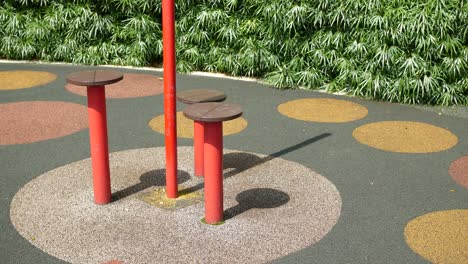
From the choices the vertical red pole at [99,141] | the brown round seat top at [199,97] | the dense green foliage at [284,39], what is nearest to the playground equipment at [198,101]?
the brown round seat top at [199,97]

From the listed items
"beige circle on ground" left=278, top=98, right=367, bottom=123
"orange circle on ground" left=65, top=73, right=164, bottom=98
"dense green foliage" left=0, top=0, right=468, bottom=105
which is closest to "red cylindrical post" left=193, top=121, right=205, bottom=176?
"beige circle on ground" left=278, top=98, right=367, bottom=123

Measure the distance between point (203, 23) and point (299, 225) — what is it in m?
5.70

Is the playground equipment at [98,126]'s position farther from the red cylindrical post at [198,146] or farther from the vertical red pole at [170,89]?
the red cylindrical post at [198,146]

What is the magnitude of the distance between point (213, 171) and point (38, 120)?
3639 millimetres

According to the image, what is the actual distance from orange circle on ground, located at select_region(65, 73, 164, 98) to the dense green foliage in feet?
2.52

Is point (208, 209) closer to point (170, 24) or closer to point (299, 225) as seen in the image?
point (299, 225)

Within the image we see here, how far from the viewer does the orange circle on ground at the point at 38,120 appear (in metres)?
6.73

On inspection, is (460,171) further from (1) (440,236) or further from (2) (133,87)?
(2) (133,87)

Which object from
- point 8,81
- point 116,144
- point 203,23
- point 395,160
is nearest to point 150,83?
point 203,23

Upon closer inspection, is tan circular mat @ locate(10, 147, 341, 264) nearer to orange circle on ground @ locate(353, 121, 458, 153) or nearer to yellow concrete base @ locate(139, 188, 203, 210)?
yellow concrete base @ locate(139, 188, 203, 210)

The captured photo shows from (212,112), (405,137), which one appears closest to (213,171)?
(212,112)

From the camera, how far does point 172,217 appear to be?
15.4 ft

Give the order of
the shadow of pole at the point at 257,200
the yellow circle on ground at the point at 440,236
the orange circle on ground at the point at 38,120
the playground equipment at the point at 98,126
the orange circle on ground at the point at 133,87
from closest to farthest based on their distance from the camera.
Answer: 1. the yellow circle on ground at the point at 440,236
2. the playground equipment at the point at 98,126
3. the shadow of pole at the point at 257,200
4. the orange circle on ground at the point at 38,120
5. the orange circle on ground at the point at 133,87

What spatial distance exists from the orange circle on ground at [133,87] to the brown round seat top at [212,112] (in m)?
4.07
